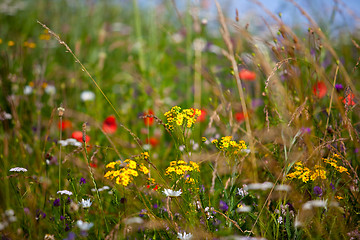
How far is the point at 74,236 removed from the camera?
1021mm

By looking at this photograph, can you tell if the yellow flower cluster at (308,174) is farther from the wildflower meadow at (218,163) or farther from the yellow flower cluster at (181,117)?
the yellow flower cluster at (181,117)

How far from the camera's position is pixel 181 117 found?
1116mm

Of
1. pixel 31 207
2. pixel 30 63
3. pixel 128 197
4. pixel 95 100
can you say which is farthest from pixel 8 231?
pixel 30 63

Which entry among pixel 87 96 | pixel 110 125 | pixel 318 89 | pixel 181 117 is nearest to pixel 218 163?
pixel 181 117

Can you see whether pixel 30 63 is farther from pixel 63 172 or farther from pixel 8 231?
pixel 8 231

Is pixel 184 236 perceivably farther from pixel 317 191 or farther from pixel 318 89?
pixel 318 89

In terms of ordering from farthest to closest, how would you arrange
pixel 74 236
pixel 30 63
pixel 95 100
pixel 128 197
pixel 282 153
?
pixel 30 63 < pixel 95 100 < pixel 282 153 < pixel 128 197 < pixel 74 236

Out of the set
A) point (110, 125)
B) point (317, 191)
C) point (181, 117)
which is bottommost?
point (110, 125)

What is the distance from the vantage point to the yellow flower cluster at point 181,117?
3.66 ft

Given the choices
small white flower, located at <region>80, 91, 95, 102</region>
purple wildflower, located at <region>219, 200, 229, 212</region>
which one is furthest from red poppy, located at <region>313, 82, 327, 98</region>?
small white flower, located at <region>80, 91, 95, 102</region>

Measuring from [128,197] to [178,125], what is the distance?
303mm

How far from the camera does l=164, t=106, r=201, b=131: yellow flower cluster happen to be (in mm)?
1115

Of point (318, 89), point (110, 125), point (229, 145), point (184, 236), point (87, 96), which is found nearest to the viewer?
point (184, 236)

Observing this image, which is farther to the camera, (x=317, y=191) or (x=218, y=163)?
(x=218, y=163)
